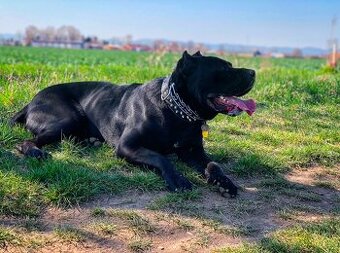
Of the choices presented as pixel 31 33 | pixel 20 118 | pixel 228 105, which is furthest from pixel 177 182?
pixel 31 33

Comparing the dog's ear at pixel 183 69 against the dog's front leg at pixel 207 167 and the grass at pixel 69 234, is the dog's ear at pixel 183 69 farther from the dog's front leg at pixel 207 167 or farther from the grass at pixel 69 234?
the grass at pixel 69 234

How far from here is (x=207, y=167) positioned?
4.53m

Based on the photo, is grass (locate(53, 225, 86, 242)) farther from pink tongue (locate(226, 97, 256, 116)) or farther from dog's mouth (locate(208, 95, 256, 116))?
pink tongue (locate(226, 97, 256, 116))

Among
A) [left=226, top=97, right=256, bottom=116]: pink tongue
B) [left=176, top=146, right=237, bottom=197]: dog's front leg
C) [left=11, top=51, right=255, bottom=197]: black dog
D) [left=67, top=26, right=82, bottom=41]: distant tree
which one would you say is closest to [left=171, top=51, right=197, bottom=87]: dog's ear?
[left=11, top=51, right=255, bottom=197]: black dog

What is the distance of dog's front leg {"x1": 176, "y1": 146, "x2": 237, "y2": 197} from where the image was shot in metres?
4.19

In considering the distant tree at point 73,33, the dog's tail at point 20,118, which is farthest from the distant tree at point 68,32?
the dog's tail at point 20,118

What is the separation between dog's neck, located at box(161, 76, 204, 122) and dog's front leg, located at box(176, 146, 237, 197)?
0.38 m

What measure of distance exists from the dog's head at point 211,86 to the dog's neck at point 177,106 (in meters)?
0.05

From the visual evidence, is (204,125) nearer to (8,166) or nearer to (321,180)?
(321,180)

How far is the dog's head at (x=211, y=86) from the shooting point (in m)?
4.59

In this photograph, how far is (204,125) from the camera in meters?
4.89

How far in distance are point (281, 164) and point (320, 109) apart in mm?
3339

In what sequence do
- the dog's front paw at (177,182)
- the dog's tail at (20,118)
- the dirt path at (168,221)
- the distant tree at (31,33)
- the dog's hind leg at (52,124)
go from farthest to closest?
the distant tree at (31,33) < the dog's tail at (20,118) < the dog's hind leg at (52,124) < the dog's front paw at (177,182) < the dirt path at (168,221)

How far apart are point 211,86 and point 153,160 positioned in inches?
34.9
